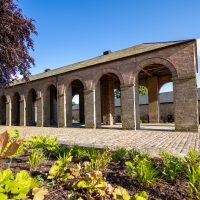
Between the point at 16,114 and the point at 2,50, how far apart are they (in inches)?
762

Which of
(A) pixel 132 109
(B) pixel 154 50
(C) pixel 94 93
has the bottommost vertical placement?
(A) pixel 132 109

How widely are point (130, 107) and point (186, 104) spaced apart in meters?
3.99

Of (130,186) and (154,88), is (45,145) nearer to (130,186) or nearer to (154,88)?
(130,186)

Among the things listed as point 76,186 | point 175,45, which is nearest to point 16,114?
point 175,45

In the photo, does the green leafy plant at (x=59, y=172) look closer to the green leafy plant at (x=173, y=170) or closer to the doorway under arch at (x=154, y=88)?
the green leafy plant at (x=173, y=170)

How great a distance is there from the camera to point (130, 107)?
15664mm

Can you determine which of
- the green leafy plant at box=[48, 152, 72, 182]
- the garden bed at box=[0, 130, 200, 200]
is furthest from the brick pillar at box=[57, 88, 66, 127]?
the green leafy plant at box=[48, 152, 72, 182]

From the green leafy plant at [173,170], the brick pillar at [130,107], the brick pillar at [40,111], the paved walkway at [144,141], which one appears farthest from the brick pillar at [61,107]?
the green leafy plant at [173,170]

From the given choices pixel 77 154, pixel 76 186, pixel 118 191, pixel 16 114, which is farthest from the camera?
pixel 16 114

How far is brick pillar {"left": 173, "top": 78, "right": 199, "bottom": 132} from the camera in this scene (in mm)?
13031

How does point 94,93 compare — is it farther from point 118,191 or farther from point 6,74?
point 118,191

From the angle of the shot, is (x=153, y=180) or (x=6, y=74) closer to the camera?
(x=153, y=180)

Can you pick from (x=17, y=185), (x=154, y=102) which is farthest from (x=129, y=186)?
(x=154, y=102)

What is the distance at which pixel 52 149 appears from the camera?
17.1 feet
